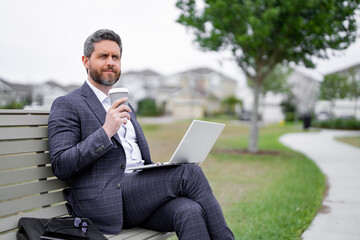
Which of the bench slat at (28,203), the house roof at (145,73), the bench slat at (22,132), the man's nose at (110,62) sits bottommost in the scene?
the bench slat at (28,203)

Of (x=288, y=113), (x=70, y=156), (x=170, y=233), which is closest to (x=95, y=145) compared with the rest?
(x=70, y=156)

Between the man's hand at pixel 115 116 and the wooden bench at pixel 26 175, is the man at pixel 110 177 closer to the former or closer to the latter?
the man's hand at pixel 115 116

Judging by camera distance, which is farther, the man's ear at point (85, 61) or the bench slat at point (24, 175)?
the man's ear at point (85, 61)

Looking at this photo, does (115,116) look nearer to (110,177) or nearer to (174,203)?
(110,177)

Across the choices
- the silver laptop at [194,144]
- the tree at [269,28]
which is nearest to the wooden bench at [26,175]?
the silver laptop at [194,144]

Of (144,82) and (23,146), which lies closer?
(23,146)

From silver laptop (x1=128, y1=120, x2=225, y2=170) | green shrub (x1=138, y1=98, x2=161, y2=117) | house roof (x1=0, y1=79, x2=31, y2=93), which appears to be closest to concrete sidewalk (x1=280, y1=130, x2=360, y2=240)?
silver laptop (x1=128, y1=120, x2=225, y2=170)

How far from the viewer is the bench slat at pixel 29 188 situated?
2.19 meters

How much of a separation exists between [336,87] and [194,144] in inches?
1812

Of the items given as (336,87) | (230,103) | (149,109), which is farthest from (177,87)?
(336,87)

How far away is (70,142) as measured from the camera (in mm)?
2295

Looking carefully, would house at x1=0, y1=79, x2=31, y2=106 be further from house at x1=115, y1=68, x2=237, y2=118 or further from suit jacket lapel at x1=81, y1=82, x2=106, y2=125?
suit jacket lapel at x1=81, y1=82, x2=106, y2=125

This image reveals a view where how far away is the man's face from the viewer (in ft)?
8.43

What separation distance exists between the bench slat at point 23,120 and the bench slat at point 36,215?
21.6 inches
